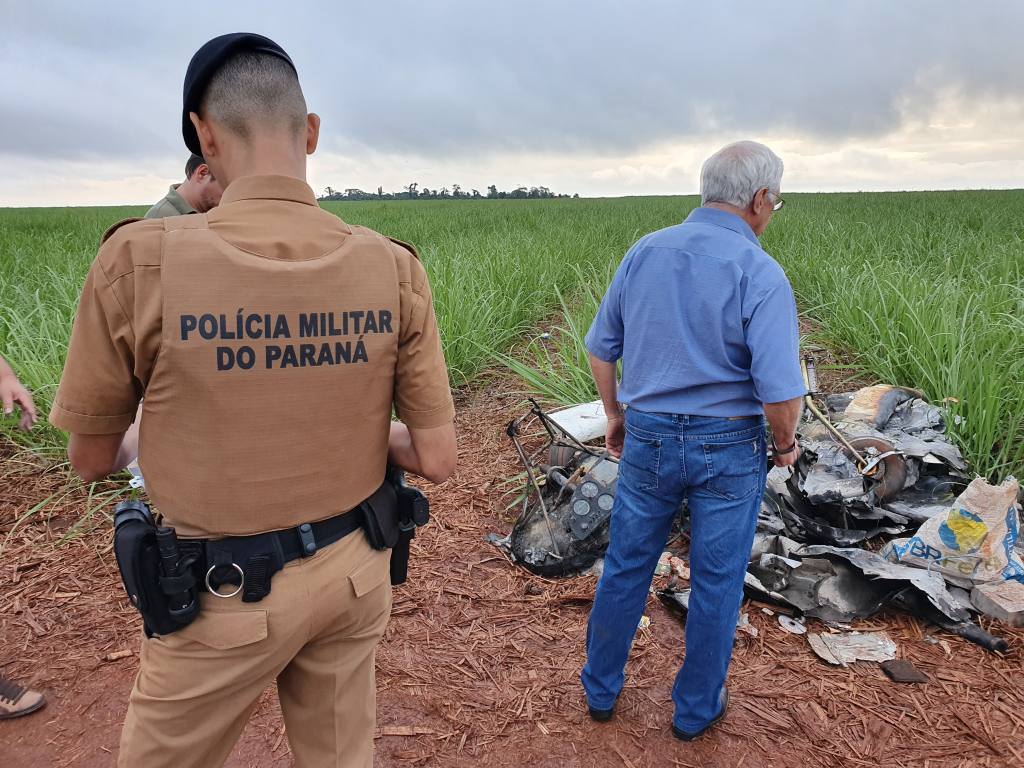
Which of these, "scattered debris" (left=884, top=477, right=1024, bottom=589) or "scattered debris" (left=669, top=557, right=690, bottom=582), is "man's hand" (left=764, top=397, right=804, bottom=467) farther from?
"scattered debris" (left=884, top=477, right=1024, bottom=589)

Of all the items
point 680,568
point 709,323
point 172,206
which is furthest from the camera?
point 680,568

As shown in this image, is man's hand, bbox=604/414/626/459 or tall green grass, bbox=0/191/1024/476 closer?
man's hand, bbox=604/414/626/459

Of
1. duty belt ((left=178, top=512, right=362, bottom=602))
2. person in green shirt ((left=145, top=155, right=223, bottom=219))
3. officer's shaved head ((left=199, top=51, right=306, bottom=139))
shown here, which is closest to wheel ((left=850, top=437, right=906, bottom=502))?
duty belt ((left=178, top=512, right=362, bottom=602))

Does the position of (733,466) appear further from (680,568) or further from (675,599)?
(680,568)

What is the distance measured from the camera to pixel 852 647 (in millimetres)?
2666

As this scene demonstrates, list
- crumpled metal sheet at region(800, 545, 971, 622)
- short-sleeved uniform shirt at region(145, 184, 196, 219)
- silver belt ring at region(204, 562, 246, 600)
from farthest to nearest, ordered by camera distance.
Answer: short-sleeved uniform shirt at region(145, 184, 196, 219), crumpled metal sheet at region(800, 545, 971, 622), silver belt ring at region(204, 562, 246, 600)

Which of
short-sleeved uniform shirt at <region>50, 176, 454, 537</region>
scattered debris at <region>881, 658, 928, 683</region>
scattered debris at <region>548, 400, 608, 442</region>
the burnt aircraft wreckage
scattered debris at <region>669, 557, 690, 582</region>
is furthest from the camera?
scattered debris at <region>548, 400, 608, 442</region>

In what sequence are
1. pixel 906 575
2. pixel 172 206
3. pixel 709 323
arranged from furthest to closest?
1. pixel 172 206
2. pixel 906 575
3. pixel 709 323

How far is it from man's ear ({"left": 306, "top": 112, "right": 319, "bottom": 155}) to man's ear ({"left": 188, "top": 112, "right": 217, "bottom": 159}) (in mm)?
172

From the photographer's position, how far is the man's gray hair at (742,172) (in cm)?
198

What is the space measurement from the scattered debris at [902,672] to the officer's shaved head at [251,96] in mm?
2757

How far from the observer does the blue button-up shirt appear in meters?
1.89

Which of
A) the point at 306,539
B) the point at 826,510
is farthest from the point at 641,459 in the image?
the point at 826,510

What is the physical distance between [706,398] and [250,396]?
4.41ft
